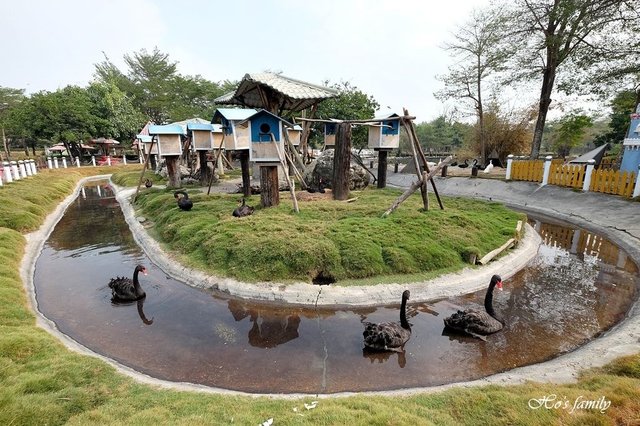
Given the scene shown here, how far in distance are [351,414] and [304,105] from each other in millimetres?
16629

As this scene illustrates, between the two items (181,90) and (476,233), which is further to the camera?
(181,90)

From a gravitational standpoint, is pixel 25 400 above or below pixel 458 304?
above

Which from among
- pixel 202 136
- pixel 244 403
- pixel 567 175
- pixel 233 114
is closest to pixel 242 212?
pixel 233 114

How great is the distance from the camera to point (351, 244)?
28.8 feet

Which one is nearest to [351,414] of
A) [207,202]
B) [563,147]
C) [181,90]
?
[207,202]

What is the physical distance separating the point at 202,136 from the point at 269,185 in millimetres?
7303

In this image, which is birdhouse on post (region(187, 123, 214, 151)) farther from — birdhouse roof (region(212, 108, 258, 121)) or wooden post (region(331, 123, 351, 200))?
wooden post (region(331, 123, 351, 200))

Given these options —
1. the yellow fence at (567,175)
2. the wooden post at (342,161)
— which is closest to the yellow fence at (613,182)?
the yellow fence at (567,175)

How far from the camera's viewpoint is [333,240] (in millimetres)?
8961

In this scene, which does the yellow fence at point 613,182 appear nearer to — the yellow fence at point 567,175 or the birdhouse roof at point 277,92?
the yellow fence at point 567,175

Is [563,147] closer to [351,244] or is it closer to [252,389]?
[351,244]

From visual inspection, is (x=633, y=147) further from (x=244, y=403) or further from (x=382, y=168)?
(x=244, y=403)

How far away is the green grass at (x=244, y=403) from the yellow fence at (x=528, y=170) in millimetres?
16943

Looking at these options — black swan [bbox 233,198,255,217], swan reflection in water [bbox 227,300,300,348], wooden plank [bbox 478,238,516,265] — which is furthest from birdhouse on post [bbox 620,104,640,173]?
swan reflection in water [bbox 227,300,300,348]
